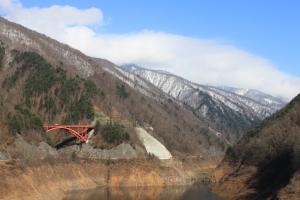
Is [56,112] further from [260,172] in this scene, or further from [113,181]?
[260,172]

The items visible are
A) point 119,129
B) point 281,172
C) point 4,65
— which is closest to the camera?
point 281,172

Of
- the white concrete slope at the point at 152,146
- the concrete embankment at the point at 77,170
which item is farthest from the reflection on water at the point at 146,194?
the white concrete slope at the point at 152,146

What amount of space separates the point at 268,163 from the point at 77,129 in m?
62.1

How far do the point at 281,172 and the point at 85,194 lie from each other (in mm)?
37526

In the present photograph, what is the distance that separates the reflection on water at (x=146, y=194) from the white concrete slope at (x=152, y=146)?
2561cm

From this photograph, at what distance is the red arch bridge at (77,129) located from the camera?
142875mm

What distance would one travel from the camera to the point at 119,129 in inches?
5881

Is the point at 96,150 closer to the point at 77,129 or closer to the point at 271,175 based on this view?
the point at 77,129

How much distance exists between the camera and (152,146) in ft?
525

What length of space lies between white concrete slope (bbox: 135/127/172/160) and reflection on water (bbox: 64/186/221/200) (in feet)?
84.0

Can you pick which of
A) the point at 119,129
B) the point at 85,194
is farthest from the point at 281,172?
the point at 119,129

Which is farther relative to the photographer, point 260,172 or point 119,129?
point 119,129

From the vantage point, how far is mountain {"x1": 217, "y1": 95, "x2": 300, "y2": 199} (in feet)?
283

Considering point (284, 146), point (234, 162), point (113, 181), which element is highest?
point (284, 146)
